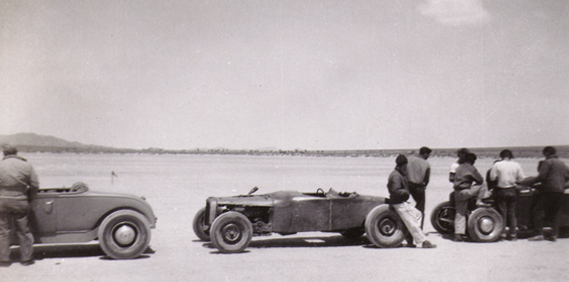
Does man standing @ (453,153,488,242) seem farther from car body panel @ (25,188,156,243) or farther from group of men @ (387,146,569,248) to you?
car body panel @ (25,188,156,243)

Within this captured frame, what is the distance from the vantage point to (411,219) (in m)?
9.35

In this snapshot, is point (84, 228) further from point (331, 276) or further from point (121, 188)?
point (121, 188)

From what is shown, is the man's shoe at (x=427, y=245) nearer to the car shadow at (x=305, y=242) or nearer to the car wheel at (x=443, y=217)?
the car shadow at (x=305, y=242)

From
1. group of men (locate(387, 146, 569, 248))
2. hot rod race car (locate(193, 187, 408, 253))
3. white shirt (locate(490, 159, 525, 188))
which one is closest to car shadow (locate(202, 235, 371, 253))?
hot rod race car (locate(193, 187, 408, 253))

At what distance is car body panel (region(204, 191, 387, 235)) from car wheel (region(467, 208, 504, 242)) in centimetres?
217

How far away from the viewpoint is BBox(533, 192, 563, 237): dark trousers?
10023 mm

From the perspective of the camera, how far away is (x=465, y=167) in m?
10.1

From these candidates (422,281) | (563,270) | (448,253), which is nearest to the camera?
(422,281)

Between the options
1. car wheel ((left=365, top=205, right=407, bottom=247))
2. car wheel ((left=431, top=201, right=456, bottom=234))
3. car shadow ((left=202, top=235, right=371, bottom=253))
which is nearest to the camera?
car wheel ((left=365, top=205, right=407, bottom=247))

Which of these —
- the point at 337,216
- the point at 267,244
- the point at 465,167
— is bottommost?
the point at 267,244

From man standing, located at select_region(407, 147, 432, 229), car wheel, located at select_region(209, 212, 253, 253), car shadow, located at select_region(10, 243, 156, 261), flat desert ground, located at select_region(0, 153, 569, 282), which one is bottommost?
car shadow, located at select_region(10, 243, 156, 261)

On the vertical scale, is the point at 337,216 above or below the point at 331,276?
above

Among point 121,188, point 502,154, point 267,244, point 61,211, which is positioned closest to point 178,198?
point 121,188

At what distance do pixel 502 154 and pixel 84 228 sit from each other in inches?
317
